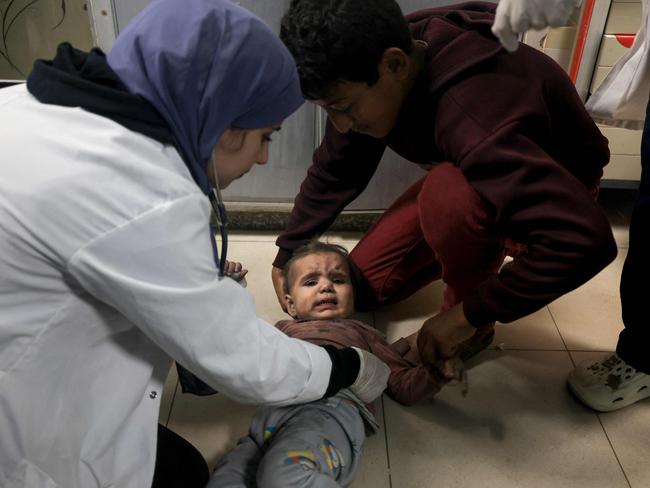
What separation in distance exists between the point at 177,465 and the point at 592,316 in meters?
1.02

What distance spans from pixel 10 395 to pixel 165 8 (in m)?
0.44

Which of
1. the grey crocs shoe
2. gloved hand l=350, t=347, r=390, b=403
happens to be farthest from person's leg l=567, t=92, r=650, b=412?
gloved hand l=350, t=347, r=390, b=403

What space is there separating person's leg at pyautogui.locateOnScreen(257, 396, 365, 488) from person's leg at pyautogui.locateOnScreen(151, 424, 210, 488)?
118 mm

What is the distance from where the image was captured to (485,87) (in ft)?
2.88

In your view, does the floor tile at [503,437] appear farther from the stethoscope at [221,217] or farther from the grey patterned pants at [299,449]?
the stethoscope at [221,217]

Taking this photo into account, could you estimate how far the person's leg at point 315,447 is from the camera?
885 millimetres

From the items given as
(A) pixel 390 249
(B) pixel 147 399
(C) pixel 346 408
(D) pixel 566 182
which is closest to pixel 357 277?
(A) pixel 390 249

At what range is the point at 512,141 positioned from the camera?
0.84 meters

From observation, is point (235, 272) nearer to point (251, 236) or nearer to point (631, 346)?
point (251, 236)

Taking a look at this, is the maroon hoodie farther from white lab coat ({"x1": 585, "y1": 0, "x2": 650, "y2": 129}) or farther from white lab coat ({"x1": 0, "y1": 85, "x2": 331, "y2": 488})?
white lab coat ({"x1": 0, "y1": 85, "x2": 331, "y2": 488})

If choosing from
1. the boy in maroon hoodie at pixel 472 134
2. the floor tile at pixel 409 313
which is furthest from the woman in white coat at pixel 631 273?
the floor tile at pixel 409 313

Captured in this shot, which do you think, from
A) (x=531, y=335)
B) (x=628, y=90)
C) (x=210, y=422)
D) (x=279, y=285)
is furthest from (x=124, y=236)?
(x=531, y=335)

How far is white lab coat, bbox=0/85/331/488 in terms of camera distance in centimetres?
55

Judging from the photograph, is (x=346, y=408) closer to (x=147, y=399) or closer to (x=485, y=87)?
(x=147, y=399)
